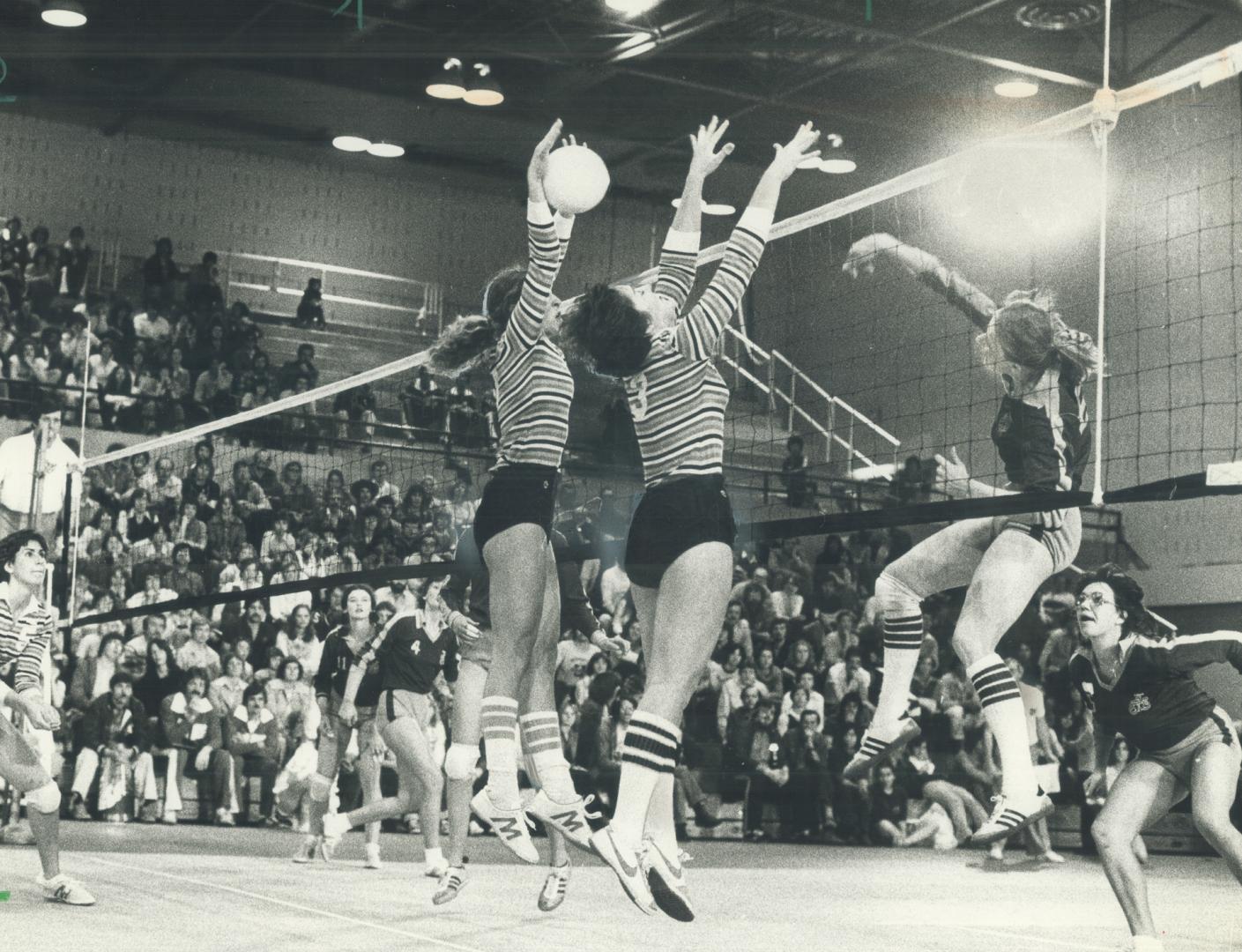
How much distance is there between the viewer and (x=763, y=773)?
40.9 feet

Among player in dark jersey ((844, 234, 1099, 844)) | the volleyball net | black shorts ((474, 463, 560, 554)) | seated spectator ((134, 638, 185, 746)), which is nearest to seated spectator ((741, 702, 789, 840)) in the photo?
the volleyball net

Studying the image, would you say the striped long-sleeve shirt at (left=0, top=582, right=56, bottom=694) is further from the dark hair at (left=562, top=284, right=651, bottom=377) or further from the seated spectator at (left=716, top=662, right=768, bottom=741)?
the seated spectator at (left=716, top=662, right=768, bottom=741)

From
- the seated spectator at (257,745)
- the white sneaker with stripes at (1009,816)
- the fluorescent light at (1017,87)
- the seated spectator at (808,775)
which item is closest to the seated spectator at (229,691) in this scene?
the seated spectator at (257,745)

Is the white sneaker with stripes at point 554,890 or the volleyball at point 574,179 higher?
the volleyball at point 574,179

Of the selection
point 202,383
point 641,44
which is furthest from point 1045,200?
point 202,383

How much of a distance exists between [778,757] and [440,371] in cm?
688

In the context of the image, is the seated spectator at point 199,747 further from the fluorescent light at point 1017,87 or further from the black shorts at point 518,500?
the fluorescent light at point 1017,87

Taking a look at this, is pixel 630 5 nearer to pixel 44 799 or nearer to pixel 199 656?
pixel 199 656

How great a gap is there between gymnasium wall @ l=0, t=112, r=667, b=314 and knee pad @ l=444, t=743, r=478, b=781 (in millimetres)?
11421

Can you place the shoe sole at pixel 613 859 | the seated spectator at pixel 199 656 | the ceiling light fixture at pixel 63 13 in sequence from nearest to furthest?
the shoe sole at pixel 613 859
the seated spectator at pixel 199 656
the ceiling light fixture at pixel 63 13

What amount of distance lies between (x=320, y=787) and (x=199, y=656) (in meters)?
4.03

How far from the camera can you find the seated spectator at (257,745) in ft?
42.5

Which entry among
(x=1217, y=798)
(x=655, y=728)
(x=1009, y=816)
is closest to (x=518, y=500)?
(x=655, y=728)

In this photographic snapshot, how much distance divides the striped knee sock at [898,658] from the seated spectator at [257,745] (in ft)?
26.9
